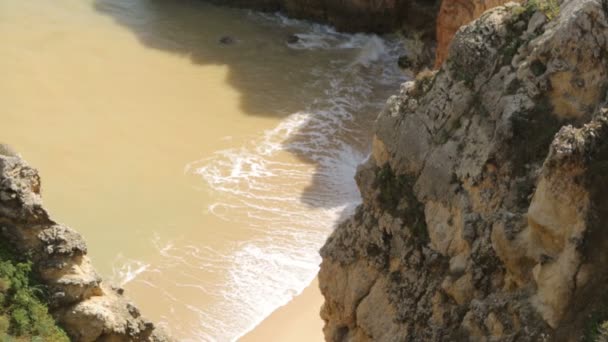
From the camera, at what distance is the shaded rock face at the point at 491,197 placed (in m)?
7.38

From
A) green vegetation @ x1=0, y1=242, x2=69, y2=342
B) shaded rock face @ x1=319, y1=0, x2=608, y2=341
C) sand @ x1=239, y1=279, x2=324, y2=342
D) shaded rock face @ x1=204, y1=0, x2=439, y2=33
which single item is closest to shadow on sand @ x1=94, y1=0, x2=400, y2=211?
shaded rock face @ x1=204, y1=0, x2=439, y2=33

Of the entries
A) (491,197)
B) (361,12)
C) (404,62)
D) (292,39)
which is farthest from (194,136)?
(491,197)

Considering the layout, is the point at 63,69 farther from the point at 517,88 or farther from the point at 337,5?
the point at 517,88

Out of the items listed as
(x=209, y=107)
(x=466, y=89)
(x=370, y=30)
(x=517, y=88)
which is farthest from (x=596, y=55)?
(x=370, y=30)

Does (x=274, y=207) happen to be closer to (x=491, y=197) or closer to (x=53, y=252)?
(x=53, y=252)

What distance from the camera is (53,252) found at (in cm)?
1059

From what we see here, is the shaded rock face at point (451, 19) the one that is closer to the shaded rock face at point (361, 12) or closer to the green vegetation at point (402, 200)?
the shaded rock face at point (361, 12)

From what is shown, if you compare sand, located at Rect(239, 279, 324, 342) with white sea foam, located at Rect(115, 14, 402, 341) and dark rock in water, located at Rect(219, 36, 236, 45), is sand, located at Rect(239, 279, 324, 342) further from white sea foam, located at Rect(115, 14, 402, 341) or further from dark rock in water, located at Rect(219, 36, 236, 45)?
dark rock in water, located at Rect(219, 36, 236, 45)

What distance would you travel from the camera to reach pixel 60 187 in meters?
20.2

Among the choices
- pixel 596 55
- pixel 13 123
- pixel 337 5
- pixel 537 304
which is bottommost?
pixel 13 123

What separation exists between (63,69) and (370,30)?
11754mm

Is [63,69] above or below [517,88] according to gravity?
below

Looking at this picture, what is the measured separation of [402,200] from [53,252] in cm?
426

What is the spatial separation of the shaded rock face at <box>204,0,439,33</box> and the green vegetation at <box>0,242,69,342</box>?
2248cm
